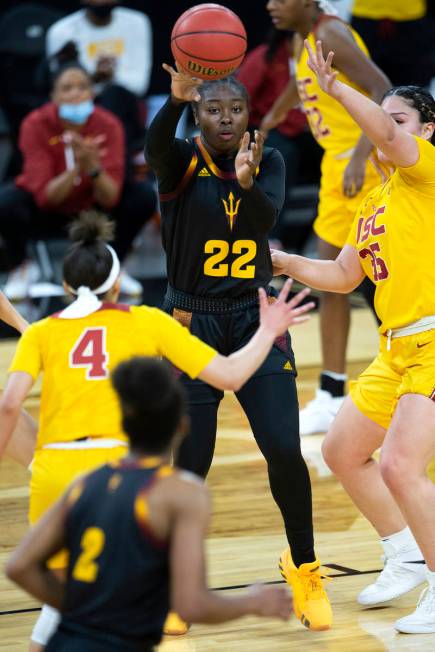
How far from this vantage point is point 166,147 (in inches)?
182

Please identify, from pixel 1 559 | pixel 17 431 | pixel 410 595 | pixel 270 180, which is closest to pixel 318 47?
pixel 270 180

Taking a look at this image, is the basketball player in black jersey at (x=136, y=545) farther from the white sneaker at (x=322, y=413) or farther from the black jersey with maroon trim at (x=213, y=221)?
the white sneaker at (x=322, y=413)

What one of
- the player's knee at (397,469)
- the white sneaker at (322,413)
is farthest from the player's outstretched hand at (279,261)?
the white sneaker at (322,413)

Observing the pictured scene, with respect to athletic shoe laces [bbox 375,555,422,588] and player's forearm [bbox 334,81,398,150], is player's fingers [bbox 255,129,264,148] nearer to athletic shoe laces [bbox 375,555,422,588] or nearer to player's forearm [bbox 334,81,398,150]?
player's forearm [bbox 334,81,398,150]

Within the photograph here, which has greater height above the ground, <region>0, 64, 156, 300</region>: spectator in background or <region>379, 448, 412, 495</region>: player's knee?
<region>379, 448, 412, 495</region>: player's knee

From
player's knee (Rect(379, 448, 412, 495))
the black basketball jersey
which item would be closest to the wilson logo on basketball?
player's knee (Rect(379, 448, 412, 495))

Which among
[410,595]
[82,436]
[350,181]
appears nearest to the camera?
[82,436]

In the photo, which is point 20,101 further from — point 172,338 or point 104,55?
point 172,338

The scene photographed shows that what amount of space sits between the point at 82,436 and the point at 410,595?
178 cm

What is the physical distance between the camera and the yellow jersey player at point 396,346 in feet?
14.7

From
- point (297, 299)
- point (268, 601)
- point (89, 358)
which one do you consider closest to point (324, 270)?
point (297, 299)

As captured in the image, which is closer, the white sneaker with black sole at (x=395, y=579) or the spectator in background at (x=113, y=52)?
the white sneaker with black sole at (x=395, y=579)

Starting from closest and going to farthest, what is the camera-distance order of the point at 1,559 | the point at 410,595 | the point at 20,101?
the point at 410,595 → the point at 1,559 → the point at 20,101

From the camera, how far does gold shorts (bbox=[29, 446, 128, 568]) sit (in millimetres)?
3781
